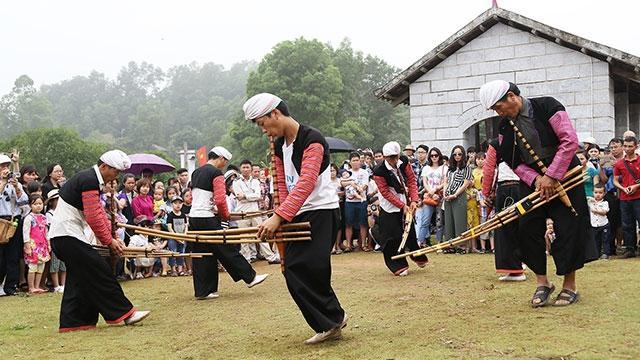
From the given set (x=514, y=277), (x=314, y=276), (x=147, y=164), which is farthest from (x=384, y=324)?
(x=147, y=164)

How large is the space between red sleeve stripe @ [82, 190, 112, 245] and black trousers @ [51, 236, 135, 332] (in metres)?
0.21

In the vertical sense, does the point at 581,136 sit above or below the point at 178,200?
above

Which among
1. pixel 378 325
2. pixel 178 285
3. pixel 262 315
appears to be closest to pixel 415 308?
pixel 378 325

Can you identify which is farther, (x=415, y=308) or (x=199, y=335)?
(x=415, y=308)

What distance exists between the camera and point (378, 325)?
6.17 m

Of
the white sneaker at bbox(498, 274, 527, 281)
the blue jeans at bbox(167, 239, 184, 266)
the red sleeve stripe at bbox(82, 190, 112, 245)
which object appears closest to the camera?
the red sleeve stripe at bbox(82, 190, 112, 245)

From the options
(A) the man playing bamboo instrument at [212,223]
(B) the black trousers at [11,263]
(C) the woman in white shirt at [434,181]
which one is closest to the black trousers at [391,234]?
(A) the man playing bamboo instrument at [212,223]

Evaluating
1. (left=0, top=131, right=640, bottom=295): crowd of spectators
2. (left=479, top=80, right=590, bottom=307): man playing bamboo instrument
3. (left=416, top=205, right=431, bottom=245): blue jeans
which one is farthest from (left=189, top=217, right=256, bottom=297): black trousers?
(left=416, top=205, right=431, bottom=245): blue jeans

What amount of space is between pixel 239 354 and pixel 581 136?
1151 cm

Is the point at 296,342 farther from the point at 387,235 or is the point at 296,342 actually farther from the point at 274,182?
the point at 387,235

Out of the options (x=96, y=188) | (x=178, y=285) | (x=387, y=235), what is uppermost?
(x=96, y=188)

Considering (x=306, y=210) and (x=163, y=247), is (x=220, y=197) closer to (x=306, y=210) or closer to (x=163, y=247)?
(x=306, y=210)

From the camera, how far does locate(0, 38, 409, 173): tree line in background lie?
46.5m

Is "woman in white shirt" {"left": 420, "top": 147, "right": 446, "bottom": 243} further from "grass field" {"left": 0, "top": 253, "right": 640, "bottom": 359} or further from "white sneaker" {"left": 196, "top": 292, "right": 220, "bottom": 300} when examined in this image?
"white sneaker" {"left": 196, "top": 292, "right": 220, "bottom": 300}
